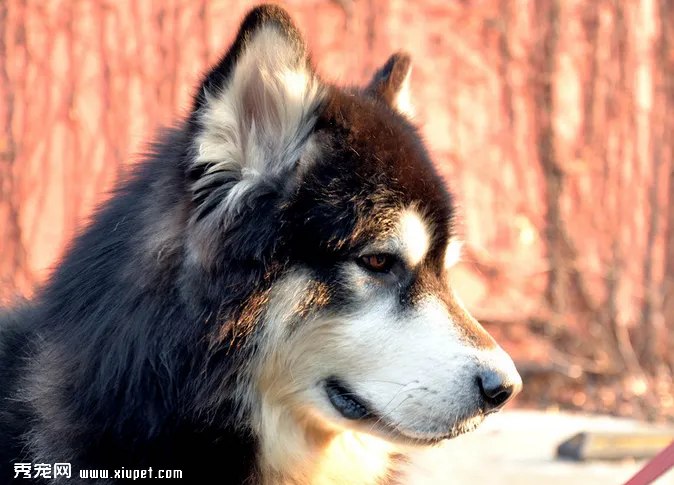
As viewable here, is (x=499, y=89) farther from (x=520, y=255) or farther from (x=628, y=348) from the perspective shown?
(x=628, y=348)

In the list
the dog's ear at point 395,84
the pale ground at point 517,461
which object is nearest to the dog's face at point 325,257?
the dog's ear at point 395,84

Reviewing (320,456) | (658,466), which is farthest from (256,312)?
(658,466)

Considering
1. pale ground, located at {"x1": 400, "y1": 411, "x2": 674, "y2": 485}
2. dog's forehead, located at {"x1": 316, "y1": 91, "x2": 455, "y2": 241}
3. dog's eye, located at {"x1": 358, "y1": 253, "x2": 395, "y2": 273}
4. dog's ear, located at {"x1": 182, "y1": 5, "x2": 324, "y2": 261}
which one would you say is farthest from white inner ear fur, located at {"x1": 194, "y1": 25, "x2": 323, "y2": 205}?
pale ground, located at {"x1": 400, "y1": 411, "x2": 674, "y2": 485}

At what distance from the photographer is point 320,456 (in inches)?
108

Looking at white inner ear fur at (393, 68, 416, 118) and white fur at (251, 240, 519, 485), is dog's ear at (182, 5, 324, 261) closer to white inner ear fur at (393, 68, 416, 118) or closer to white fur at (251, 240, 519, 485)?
white fur at (251, 240, 519, 485)

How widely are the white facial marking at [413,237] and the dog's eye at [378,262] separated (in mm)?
53

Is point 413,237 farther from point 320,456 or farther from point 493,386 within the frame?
point 320,456

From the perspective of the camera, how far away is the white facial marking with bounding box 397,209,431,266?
8.54 ft

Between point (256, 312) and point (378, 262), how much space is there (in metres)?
0.42

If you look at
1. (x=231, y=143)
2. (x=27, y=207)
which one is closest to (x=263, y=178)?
(x=231, y=143)

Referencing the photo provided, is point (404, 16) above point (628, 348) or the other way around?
above

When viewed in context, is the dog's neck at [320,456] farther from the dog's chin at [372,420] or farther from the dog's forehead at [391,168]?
the dog's forehead at [391,168]

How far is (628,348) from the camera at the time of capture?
7352 mm

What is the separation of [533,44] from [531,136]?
862 millimetres
